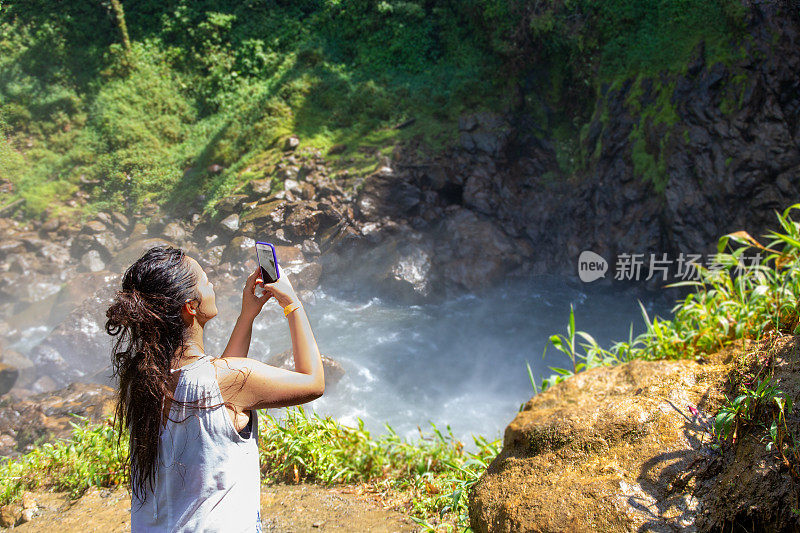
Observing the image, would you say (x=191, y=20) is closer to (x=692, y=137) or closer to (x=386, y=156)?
(x=386, y=156)

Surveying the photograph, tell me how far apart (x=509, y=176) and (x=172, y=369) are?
36.2ft

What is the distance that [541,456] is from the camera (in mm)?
2068

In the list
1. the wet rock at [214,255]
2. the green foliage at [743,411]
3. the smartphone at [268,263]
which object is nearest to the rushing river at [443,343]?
the wet rock at [214,255]

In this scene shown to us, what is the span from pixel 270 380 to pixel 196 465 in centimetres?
31

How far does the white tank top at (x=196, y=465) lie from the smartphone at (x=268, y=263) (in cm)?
40

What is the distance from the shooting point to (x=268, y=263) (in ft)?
5.53

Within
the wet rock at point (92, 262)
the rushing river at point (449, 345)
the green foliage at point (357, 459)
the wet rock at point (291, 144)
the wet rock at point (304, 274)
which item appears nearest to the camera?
the green foliage at point (357, 459)

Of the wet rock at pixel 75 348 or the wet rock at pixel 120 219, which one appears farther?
the wet rock at pixel 120 219

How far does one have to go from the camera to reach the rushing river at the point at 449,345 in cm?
713

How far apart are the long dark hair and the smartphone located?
27cm

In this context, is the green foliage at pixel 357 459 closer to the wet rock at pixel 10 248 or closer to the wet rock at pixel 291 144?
the wet rock at pixel 291 144

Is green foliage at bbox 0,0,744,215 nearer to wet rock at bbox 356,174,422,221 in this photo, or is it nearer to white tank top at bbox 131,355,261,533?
wet rock at bbox 356,174,422,221

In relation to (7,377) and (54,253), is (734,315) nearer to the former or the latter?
(7,377)

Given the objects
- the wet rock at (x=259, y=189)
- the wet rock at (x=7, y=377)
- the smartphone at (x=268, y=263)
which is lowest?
the wet rock at (x=7, y=377)
